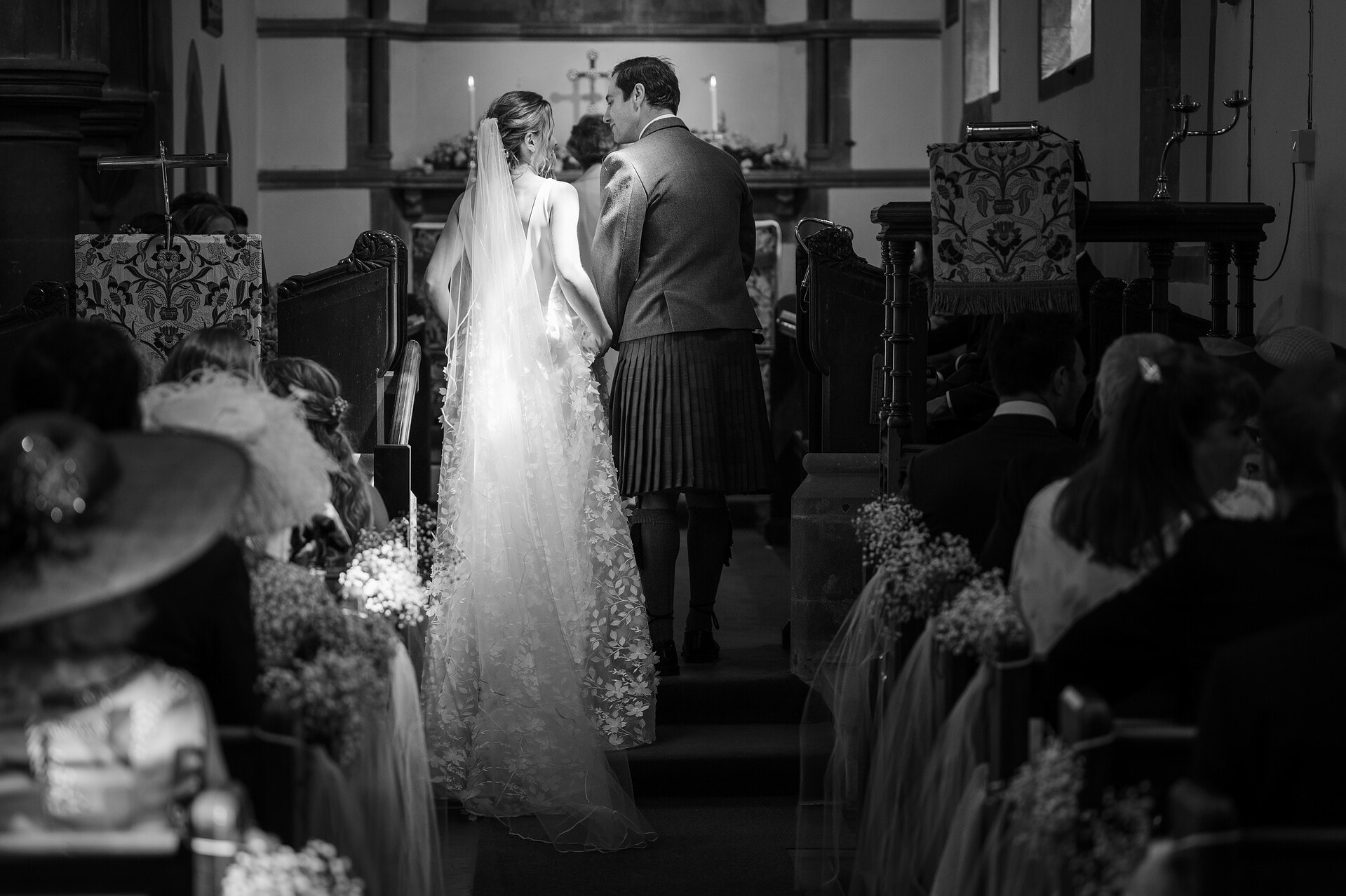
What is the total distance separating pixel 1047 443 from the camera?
3814 mm

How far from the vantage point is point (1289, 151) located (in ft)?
20.2

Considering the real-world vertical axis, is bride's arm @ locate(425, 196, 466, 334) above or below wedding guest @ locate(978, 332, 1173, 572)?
above

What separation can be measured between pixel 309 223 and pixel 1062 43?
5.63 metres

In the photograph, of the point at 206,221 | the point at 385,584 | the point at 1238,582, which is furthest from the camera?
the point at 206,221

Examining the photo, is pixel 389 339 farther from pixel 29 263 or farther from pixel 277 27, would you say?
pixel 277 27

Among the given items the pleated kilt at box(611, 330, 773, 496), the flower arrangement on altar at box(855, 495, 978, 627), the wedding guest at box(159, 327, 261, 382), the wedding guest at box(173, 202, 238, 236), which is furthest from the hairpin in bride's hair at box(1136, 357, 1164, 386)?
the wedding guest at box(173, 202, 238, 236)

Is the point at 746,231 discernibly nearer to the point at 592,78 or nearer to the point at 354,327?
the point at 354,327

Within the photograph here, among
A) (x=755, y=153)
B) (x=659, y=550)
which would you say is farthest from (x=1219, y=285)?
(x=755, y=153)

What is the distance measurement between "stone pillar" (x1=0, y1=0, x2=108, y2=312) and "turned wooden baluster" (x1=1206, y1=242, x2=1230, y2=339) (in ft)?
14.1

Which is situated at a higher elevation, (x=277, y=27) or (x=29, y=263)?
(x=277, y=27)

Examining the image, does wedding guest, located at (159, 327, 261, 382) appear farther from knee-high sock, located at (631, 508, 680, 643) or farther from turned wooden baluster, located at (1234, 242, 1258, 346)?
turned wooden baluster, located at (1234, 242, 1258, 346)

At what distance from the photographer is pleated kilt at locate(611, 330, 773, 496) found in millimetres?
5328

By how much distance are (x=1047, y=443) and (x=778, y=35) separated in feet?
31.2

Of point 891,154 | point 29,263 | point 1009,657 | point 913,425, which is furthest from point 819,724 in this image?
point 891,154
